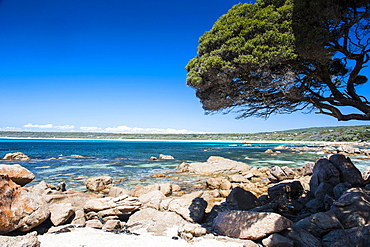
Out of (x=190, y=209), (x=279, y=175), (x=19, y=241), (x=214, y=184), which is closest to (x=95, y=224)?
(x=19, y=241)

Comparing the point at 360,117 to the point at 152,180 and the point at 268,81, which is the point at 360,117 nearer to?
the point at 268,81

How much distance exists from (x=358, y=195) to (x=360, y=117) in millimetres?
2074

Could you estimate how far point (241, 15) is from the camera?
6277mm

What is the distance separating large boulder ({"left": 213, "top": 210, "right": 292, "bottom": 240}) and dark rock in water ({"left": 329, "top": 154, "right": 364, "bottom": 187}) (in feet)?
16.9

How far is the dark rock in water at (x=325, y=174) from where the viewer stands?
8.77 metres

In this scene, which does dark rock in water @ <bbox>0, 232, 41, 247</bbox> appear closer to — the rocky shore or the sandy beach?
the rocky shore

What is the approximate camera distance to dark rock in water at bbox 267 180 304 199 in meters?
9.41

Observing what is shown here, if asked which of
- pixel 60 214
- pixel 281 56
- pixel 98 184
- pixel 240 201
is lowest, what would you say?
pixel 98 184

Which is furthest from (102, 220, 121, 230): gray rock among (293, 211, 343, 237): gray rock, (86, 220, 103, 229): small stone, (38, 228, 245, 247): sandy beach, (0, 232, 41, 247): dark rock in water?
(293, 211, 343, 237): gray rock

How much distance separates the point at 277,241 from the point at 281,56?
4398 mm

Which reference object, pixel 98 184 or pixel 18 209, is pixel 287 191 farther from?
pixel 98 184

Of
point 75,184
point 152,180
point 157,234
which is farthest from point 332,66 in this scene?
point 75,184

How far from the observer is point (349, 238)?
4.50 meters

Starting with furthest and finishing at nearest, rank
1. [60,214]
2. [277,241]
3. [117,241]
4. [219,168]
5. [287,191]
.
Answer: [219,168] < [287,191] < [60,214] < [117,241] < [277,241]
